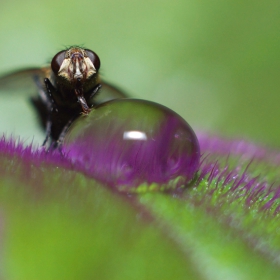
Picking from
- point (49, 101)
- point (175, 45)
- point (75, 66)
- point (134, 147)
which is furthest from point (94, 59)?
point (175, 45)

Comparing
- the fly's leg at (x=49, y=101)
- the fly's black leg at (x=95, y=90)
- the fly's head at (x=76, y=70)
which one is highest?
the fly's head at (x=76, y=70)

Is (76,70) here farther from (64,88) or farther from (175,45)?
(175,45)

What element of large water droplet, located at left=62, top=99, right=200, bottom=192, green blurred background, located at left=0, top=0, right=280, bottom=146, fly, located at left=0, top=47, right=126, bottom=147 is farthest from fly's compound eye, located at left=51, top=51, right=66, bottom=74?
green blurred background, located at left=0, top=0, right=280, bottom=146

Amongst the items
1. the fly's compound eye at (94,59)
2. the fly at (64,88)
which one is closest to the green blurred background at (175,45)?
the fly at (64,88)

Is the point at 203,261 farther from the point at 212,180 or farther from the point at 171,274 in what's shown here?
the point at 212,180

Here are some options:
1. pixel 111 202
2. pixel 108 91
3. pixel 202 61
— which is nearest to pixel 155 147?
pixel 111 202

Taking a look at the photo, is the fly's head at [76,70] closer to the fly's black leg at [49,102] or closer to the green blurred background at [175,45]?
the fly's black leg at [49,102]

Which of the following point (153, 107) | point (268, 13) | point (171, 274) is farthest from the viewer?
point (268, 13)
